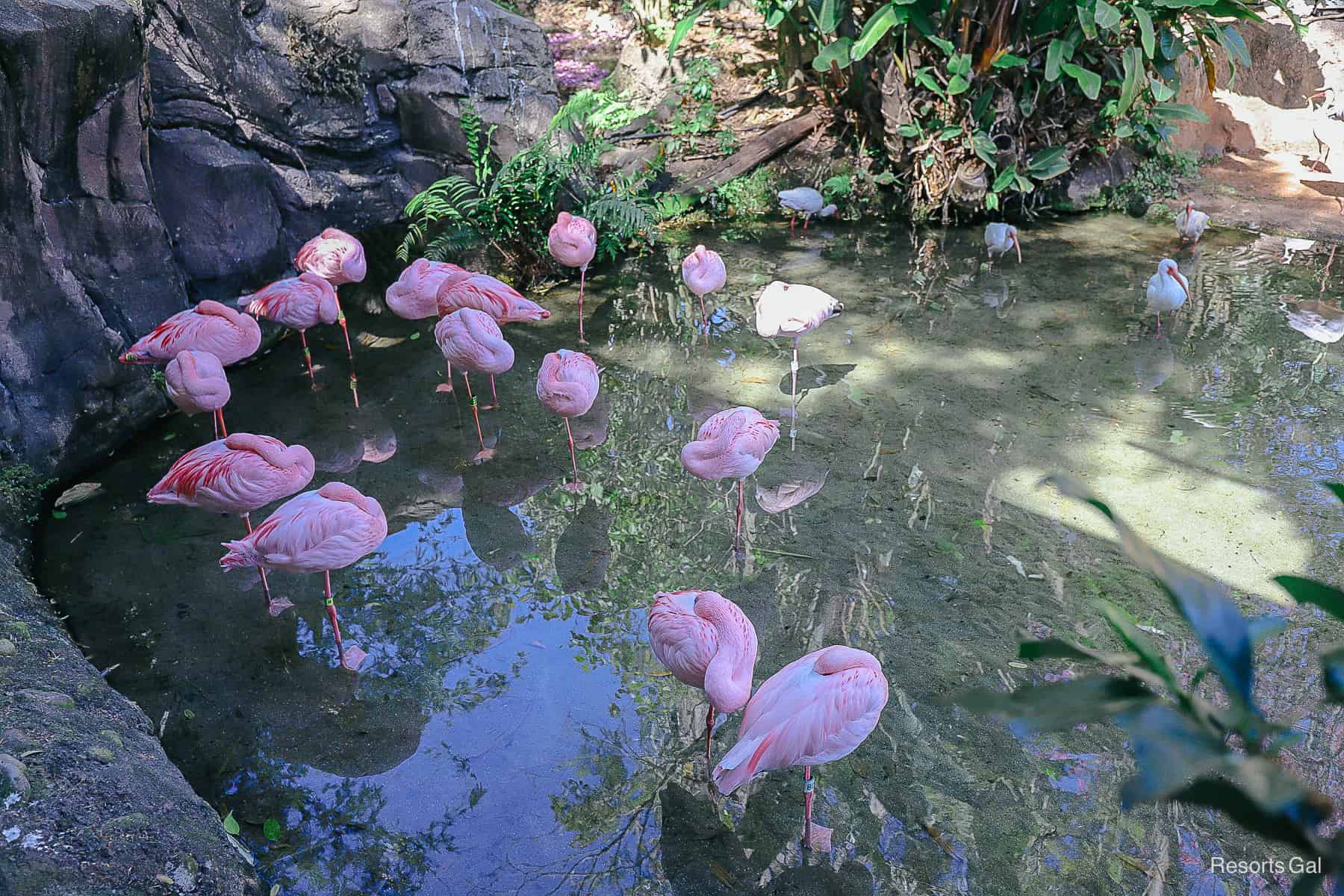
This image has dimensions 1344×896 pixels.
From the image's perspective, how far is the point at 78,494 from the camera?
13.2 ft

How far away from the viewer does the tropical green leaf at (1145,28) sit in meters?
6.48

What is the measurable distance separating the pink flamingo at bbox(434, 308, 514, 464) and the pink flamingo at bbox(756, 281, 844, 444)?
51.0 inches

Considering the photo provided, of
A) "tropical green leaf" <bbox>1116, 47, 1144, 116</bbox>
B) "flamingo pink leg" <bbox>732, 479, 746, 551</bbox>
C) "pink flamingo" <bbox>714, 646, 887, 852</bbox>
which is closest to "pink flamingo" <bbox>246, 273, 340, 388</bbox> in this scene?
"flamingo pink leg" <bbox>732, 479, 746, 551</bbox>

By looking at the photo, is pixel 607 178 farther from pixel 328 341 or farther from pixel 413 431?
pixel 413 431

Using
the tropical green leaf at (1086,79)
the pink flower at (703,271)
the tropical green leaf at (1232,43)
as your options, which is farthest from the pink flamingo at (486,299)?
the tropical green leaf at (1232,43)

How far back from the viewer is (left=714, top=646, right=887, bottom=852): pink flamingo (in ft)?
7.68

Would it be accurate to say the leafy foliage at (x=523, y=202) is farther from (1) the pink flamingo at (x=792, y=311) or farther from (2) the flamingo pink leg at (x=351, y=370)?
(1) the pink flamingo at (x=792, y=311)

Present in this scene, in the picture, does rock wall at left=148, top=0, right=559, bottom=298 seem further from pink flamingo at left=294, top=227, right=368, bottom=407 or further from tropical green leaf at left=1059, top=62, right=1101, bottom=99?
tropical green leaf at left=1059, top=62, right=1101, bottom=99

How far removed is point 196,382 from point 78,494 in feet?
2.29

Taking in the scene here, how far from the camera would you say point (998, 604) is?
3.28 m

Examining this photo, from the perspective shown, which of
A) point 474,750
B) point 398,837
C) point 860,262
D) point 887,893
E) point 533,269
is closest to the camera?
point 887,893

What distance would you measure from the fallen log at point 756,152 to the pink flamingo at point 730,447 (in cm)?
442

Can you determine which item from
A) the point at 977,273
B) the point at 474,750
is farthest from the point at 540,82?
the point at 474,750

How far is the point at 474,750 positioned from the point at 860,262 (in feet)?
15.9
